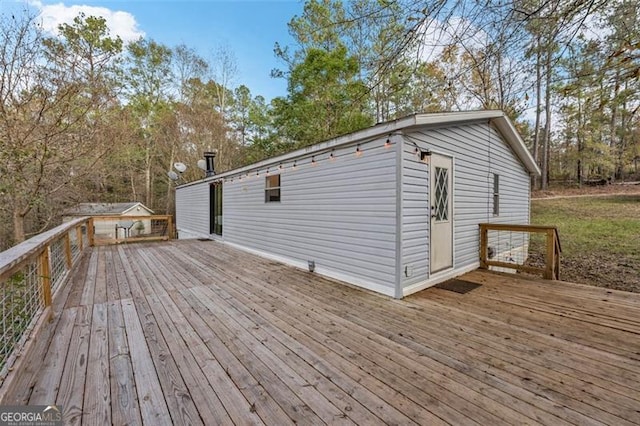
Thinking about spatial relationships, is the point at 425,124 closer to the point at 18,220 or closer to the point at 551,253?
the point at 551,253

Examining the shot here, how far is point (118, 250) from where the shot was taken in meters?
7.23

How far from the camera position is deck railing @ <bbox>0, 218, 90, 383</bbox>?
1.88m

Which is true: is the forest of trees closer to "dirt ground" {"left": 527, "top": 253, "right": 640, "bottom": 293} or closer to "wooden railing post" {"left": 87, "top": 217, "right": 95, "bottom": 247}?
"wooden railing post" {"left": 87, "top": 217, "right": 95, "bottom": 247}

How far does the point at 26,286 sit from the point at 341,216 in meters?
3.73

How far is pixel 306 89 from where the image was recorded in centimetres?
1266

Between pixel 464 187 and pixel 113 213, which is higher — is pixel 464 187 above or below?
above

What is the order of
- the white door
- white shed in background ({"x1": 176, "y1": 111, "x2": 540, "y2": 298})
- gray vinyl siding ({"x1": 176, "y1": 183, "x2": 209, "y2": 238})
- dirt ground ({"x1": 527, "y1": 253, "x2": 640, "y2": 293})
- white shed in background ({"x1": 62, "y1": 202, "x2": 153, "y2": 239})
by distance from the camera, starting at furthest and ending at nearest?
white shed in background ({"x1": 62, "y1": 202, "x2": 153, "y2": 239}) < gray vinyl siding ({"x1": 176, "y1": 183, "x2": 209, "y2": 238}) < dirt ground ({"x1": 527, "y1": 253, "x2": 640, "y2": 293}) < the white door < white shed in background ({"x1": 176, "y1": 111, "x2": 540, "y2": 298})

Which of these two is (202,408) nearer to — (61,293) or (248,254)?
(61,293)

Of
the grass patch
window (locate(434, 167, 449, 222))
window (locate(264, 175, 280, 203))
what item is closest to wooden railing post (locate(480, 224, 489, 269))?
window (locate(434, 167, 449, 222))

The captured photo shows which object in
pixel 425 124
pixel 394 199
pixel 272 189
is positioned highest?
pixel 425 124

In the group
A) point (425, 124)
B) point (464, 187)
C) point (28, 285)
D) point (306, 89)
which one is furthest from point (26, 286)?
point (306, 89)

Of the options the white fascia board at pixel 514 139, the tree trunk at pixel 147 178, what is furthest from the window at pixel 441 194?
the tree trunk at pixel 147 178

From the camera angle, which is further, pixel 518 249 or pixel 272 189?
pixel 518 249

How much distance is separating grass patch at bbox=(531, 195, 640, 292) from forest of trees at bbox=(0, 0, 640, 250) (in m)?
3.20
